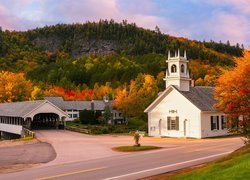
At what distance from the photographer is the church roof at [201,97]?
44906mm

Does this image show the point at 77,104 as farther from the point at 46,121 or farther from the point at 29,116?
the point at 29,116

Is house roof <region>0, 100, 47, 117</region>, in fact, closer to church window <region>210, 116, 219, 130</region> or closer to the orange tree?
church window <region>210, 116, 219, 130</region>

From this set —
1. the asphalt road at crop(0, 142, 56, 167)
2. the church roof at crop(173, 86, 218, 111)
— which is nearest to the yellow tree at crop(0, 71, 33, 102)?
the church roof at crop(173, 86, 218, 111)

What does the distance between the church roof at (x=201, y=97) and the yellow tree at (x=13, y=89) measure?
59.0 m


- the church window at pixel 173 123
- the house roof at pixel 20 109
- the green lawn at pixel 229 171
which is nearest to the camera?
the green lawn at pixel 229 171

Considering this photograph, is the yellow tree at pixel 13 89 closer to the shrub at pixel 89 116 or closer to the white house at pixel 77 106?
the white house at pixel 77 106

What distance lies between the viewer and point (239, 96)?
25922 millimetres

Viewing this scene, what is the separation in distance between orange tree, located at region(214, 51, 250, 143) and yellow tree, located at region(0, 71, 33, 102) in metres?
71.5

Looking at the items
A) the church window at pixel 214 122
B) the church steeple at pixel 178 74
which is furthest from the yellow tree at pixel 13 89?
the church window at pixel 214 122

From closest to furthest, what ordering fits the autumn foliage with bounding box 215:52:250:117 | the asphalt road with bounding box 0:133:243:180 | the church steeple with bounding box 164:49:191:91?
1. the asphalt road with bounding box 0:133:243:180
2. the autumn foliage with bounding box 215:52:250:117
3. the church steeple with bounding box 164:49:191:91

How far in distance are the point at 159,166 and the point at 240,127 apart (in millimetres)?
4826

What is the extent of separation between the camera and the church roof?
44906 mm

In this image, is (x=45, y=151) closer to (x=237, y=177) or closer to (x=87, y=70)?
(x=237, y=177)

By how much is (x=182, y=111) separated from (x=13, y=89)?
62.3 meters
